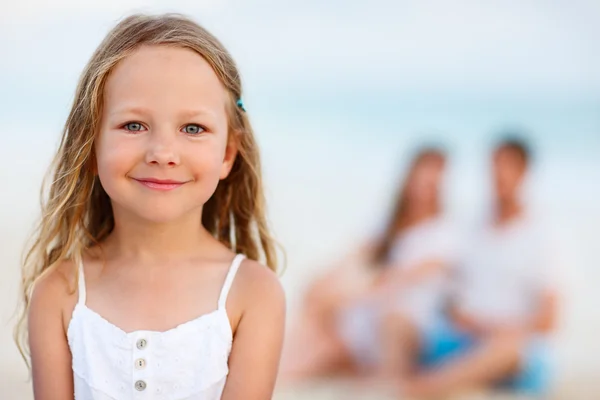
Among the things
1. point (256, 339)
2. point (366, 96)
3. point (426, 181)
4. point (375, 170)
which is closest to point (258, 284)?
point (256, 339)

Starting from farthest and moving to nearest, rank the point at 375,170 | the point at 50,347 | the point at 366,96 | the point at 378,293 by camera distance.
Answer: the point at 366,96 → the point at 375,170 → the point at 378,293 → the point at 50,347

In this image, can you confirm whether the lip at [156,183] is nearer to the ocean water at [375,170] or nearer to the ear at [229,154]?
the ear at [229,154]

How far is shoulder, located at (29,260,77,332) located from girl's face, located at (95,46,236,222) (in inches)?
8.9

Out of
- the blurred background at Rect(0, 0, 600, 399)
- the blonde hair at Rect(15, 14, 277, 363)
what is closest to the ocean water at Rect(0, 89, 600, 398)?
the blurred background at Rect(0, 0, 600, 399)

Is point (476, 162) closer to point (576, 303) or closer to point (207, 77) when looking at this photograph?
point (576, 303)

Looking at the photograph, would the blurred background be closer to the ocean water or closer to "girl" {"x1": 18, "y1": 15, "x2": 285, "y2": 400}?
the ocean water

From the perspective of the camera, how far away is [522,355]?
4555 mm

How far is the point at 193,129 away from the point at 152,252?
0.29m

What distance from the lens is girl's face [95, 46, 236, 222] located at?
67.5 inches

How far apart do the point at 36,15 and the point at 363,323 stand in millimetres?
2774

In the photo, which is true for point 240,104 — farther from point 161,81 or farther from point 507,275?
point 507,275

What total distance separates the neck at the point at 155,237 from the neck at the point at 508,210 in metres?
3.08

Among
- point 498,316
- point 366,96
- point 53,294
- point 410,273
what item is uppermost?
point 366,96

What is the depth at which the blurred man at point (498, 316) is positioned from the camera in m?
4.52
